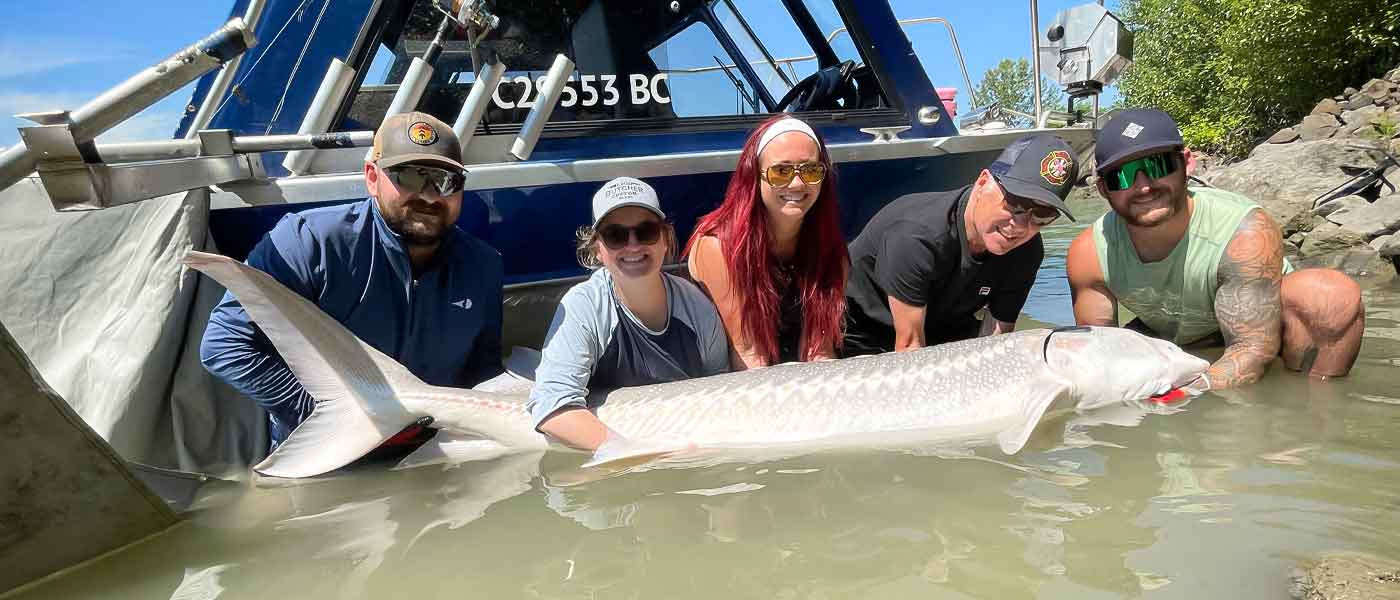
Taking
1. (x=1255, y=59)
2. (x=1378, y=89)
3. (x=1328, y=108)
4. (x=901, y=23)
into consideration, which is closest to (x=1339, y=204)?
(x=901, y=23)

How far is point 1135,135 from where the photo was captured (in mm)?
3125

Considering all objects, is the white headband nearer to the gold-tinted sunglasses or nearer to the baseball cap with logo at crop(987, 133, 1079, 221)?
the gold-tinted sunglasses

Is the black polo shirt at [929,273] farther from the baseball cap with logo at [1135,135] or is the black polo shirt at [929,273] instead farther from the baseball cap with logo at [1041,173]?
the baseball cap with logo at [1135,135]

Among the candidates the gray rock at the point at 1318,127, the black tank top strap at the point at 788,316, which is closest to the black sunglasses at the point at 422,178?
the black tank top strap at the point at 788,316

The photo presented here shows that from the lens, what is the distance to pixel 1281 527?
1.96 m

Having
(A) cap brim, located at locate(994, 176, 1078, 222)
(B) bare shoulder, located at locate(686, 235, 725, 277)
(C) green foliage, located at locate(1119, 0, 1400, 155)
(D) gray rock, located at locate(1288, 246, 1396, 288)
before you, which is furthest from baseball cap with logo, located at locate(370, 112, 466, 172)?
(C) green foliage, located at locate(1119, 0, 1400, 155)

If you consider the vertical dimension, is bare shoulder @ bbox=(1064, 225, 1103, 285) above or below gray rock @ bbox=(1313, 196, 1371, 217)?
below

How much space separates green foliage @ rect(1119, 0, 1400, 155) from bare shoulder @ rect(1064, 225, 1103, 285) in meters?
18.4

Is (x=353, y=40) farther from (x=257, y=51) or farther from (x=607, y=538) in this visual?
(x=607, y=538)

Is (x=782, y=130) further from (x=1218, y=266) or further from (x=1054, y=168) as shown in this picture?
(x=1218, y=266)

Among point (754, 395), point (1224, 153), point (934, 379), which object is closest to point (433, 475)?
point (754, 395)

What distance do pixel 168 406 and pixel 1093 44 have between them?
5.07m

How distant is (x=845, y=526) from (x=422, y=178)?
1.86 meters

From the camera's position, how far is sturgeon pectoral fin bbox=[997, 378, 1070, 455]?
265cm
